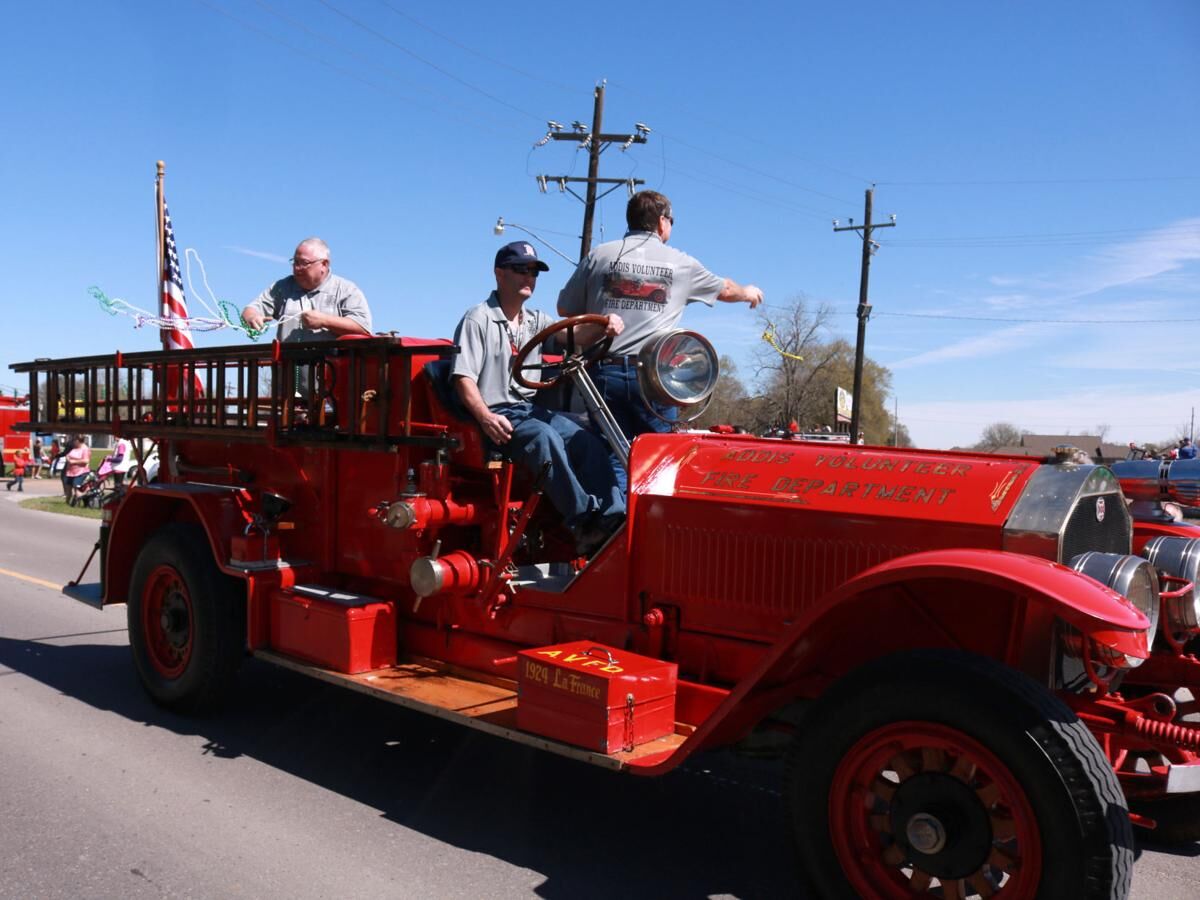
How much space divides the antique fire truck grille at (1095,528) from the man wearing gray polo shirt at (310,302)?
377 cm

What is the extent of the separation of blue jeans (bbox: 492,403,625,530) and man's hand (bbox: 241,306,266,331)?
1958 millimetres

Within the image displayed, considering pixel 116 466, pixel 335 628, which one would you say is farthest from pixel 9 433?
pixel 335 628

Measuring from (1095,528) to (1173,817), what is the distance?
1330 mm

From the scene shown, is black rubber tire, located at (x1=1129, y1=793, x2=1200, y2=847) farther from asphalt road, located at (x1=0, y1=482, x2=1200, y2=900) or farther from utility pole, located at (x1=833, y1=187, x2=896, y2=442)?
utility pole, located at (x1=833, y1=187, x2=896, y2=442)

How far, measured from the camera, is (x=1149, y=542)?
375 centimetres

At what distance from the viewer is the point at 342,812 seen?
397cm

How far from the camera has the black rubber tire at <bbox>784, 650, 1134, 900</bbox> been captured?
2.53 metres

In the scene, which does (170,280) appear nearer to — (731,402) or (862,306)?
(862,306)

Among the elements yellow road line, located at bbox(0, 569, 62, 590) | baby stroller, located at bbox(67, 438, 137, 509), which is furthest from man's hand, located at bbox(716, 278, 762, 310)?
baby stroller, located at bbox(67, 438, 137, 509)

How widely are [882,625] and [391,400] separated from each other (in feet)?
7.77

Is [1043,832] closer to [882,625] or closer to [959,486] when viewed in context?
[882,625]

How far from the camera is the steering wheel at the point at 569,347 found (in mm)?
4020

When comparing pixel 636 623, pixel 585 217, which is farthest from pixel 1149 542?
pixel 585 217

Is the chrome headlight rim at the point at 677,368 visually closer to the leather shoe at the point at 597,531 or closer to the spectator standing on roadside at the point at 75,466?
the leather shoe at the point at 597,531
